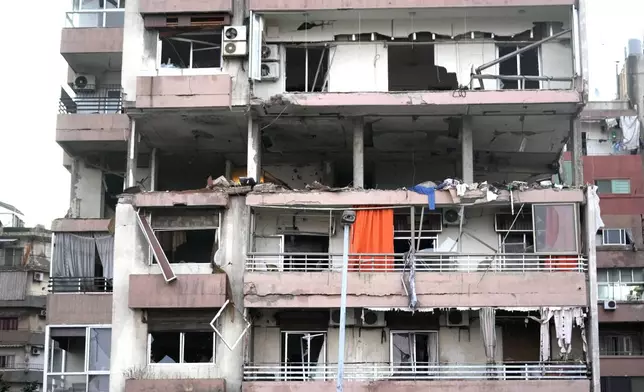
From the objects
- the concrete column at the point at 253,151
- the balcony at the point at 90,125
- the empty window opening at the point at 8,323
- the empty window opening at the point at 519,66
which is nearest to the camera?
the concrete column at the point at 253,151

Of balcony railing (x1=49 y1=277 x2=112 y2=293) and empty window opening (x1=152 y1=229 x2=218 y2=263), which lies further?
balcony railing (x1=49 y1=277 x2=112 y2=293)

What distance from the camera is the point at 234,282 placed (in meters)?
25.2

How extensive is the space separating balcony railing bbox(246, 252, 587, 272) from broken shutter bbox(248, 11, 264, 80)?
16.7ft

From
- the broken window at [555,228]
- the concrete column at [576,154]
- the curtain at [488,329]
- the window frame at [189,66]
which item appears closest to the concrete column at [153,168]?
the window frame at [189,66]

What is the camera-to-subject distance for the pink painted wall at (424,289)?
24.3 meters

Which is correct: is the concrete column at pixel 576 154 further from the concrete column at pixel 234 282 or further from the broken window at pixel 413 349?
the concrete column at pixel 234 282

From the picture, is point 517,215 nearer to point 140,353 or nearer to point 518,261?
point 518,261

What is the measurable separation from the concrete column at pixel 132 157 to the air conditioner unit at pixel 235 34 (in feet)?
12.1

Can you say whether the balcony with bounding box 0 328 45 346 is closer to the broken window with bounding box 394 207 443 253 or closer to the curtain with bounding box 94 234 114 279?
the curtain with bounding box 94 234 114 279

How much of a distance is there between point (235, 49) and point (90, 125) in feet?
21.4

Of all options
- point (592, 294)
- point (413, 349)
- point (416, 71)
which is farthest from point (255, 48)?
point (592, 294)

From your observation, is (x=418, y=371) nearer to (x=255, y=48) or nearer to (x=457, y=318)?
(x=457, y=318)

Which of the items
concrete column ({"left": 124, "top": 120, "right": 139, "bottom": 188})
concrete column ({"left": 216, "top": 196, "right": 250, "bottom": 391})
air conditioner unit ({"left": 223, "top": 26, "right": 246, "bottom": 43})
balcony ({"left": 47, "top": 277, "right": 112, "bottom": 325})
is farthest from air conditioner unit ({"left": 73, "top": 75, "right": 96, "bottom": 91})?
concrete column ({"left": 216, "top": 196, "right": 250, "bottom": 391})

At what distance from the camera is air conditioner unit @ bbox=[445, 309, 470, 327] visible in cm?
2558
